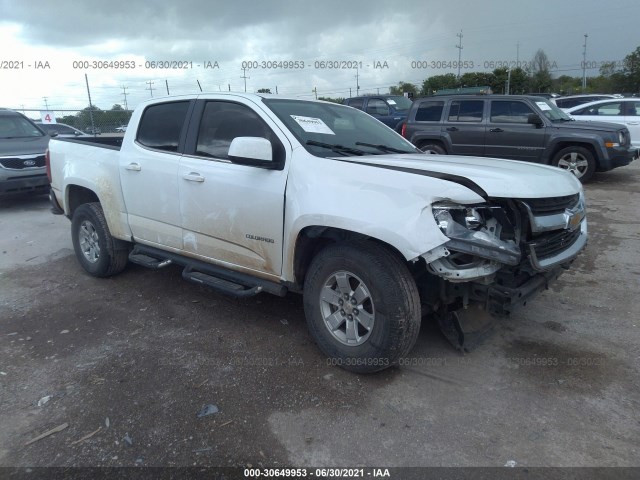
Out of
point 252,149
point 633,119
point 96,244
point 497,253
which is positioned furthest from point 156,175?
point 633,119

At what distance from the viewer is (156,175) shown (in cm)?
430

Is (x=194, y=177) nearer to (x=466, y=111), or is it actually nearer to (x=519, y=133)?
(x=519, y=133)

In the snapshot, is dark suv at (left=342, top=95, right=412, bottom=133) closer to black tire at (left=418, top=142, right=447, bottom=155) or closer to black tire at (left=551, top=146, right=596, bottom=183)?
black tire at (left=418, top=142, right=447, bottom=155)

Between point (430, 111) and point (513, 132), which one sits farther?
point (430, 111)

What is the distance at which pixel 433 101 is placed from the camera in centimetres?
1143

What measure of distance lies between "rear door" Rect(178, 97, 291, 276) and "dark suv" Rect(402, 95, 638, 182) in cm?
791

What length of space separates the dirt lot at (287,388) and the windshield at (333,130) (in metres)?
1.53

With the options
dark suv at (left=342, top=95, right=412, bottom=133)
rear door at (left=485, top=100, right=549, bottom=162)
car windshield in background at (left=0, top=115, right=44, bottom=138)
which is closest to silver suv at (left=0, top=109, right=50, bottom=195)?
car windshield in background at (left=0, top=115, right=44, bottom=138)

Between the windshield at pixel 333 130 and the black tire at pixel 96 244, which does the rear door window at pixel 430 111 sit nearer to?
the windshield at pixel 333 130

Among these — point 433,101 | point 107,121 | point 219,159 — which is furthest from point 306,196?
point 107,121

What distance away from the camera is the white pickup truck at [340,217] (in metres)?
2.86

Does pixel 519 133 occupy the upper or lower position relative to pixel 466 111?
lower

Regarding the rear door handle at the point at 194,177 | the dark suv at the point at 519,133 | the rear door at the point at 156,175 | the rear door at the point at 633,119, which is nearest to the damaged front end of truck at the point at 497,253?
the rear door handle at the point at 194,177

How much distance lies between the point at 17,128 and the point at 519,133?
420 inches
